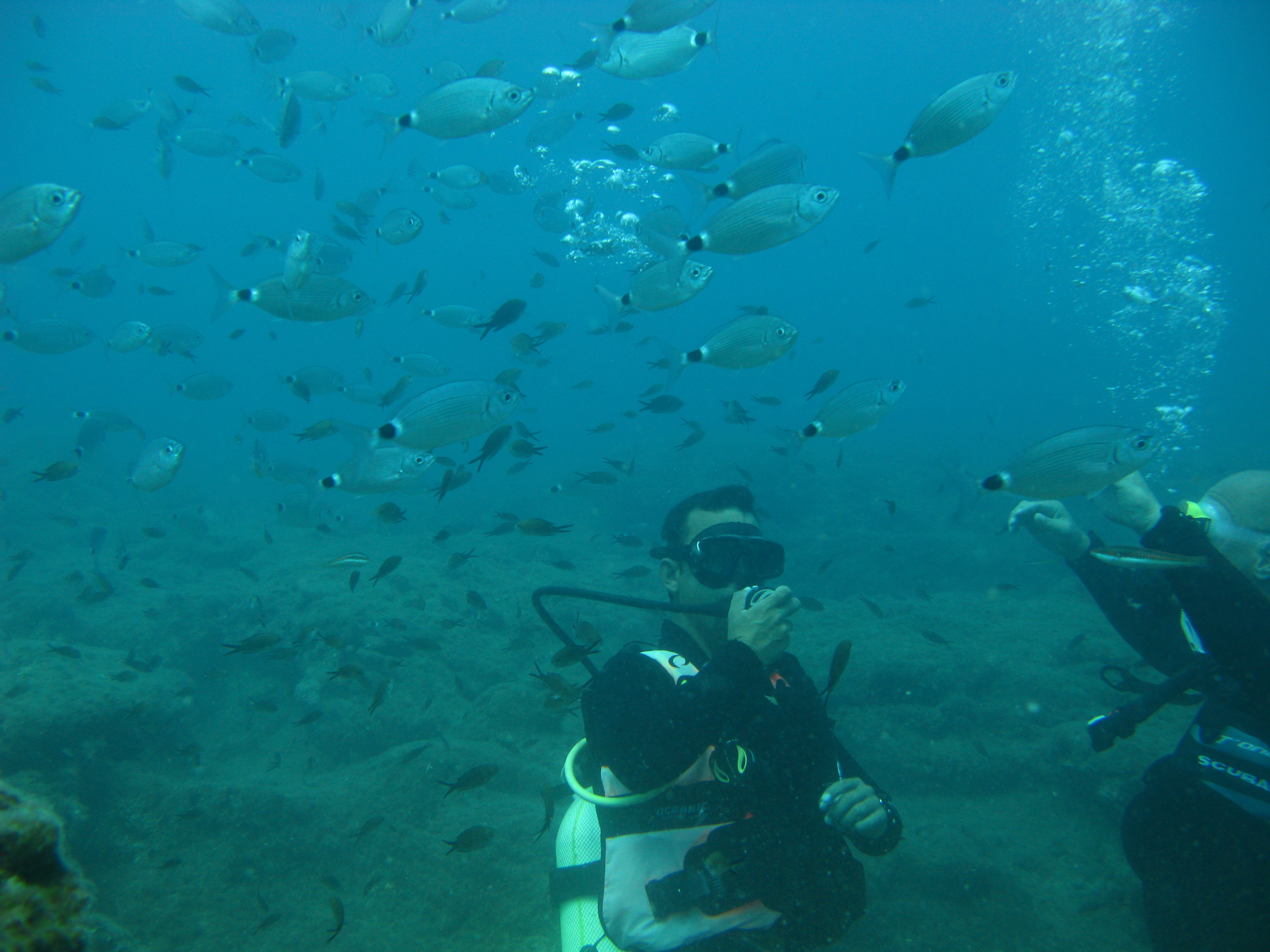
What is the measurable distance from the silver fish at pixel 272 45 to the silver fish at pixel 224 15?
904mm

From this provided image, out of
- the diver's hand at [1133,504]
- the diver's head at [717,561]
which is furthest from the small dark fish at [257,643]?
the diver's hand at [1133,504]

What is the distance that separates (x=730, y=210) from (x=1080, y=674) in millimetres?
7802

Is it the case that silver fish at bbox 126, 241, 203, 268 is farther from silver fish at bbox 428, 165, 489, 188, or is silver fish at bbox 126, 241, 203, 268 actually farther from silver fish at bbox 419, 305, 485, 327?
silver fish at bbox 428, 165, 489, 188

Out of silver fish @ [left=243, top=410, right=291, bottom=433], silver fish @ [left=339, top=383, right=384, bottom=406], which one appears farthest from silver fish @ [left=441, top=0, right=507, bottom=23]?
silver fish @ [left=243, top=410, right=291, bottom=433]

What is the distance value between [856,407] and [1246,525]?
94.6 inches

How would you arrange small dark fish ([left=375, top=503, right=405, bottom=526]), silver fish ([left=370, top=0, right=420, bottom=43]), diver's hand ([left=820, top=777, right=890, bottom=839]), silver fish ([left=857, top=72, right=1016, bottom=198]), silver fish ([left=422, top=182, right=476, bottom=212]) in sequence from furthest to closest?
1. silver fish ([left=422, top=182, right=476, bottom=212])
2. silver fish ([left=370, top=0, right=420, bottom=43])
3. small dark fish ([left=375, top=503, right=405, bottom=526])
4. silver fish ([left=857, top=72, right=1016, bottom=198])
5. diver's hand ([left=820, top=777, right=890, bottom=839])

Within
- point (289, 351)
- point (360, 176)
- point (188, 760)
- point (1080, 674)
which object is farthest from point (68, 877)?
point (289, 351)

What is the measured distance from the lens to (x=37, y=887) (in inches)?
39.4

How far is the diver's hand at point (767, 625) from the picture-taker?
102 inches

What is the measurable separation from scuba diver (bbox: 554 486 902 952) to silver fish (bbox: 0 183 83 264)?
535 cm

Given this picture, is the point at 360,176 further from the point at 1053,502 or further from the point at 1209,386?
the point at 1209,386

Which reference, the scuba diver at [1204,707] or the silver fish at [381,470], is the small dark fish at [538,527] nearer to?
the silver fish at [381,470]

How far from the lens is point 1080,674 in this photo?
7.05m

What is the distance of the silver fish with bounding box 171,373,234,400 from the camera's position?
28.0 feet
